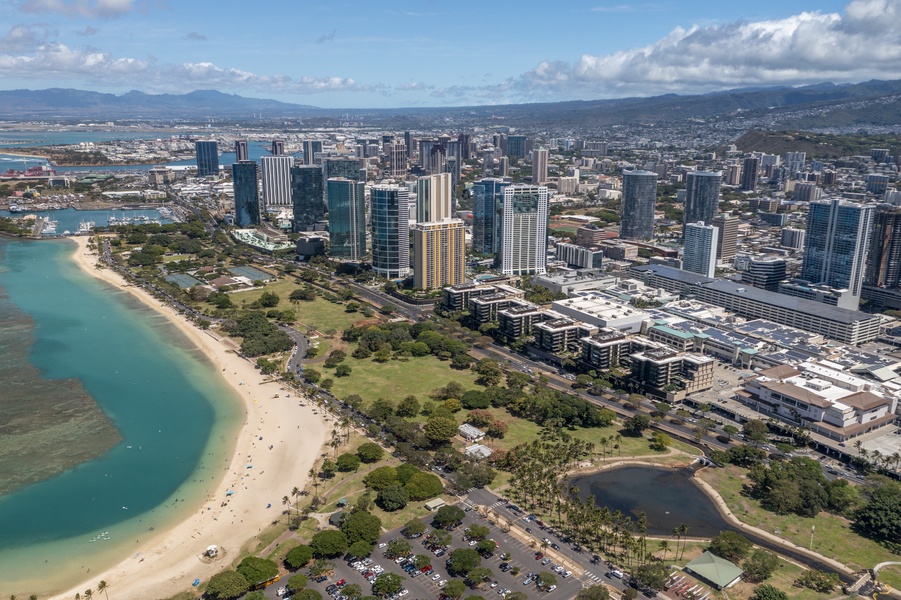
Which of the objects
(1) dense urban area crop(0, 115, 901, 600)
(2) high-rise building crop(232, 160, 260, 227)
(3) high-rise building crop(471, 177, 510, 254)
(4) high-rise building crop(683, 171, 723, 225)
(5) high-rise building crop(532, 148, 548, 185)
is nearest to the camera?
(1) dense urban area crop(0, 115, 901, 600)

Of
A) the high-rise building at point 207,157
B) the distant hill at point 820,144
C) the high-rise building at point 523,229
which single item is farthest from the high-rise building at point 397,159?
the distant hill at point 820,144

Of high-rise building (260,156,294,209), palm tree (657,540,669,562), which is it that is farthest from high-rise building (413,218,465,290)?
high-rise building (260,156,294,209)

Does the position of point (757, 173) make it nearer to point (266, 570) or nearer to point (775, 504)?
point (775, 504)

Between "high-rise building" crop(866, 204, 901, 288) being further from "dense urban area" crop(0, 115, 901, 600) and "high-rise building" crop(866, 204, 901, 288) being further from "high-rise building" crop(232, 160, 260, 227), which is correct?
"high-rise building" crop(232, 160, 260, 227)

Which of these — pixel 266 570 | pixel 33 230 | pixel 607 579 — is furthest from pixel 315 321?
pixel 33 230

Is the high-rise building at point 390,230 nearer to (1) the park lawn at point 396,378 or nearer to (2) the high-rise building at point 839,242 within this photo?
(1) the park lawn at point 396,378

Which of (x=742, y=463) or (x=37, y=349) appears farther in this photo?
(x=37, y=349)
